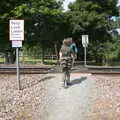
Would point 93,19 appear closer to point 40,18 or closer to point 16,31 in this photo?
point 40,18

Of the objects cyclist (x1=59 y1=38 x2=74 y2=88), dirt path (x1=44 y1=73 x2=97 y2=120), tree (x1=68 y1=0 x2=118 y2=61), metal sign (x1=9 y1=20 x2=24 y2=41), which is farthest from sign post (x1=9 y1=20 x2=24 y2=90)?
tree (x1=68 y1=0 x2=118 y2=61)

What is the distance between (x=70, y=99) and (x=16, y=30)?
382 cm

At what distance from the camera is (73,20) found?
50719mm

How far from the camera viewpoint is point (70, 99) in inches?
528

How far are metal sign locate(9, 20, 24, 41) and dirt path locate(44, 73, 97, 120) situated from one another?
204 cm

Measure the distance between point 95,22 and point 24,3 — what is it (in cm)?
1047

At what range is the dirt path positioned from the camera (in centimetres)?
1177

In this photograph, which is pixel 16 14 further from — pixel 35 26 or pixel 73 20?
pixel 73 20

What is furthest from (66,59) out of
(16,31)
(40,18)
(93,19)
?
(93,19)

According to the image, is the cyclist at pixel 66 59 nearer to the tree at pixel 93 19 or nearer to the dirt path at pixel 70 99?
the dirt path at pixel 70 99

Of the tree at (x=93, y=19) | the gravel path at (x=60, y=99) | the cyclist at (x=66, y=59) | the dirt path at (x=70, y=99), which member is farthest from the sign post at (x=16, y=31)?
the tree at (x=93, y=19)

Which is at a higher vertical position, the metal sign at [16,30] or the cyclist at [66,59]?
the metal sign at [16,30]

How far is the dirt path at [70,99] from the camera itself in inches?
463

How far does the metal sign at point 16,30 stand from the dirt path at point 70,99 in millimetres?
2041
